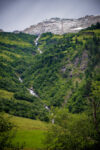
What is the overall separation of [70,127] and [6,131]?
19987mm

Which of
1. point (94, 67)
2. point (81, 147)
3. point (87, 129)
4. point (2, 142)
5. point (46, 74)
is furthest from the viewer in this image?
point (46, 74)

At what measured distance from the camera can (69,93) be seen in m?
140

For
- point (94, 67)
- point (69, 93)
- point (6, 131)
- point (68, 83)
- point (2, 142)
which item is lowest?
point (2, 142)

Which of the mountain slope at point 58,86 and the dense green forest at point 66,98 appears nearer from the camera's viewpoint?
the dense green forest at point 66,98

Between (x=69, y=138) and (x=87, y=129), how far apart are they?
285 inches

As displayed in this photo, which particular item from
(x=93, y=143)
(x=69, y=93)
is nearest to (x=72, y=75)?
(x=69, y=93)

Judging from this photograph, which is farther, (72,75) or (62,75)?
(62,75)

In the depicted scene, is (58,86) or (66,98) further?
(58,86)

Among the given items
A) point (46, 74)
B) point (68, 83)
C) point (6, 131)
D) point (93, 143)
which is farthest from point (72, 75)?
point (6, 131)

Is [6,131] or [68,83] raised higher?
[68,83]

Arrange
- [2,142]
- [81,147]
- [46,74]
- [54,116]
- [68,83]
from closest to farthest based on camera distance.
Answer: [2,142] < [81,147] < [54,116] < [68,83] < [46,74]

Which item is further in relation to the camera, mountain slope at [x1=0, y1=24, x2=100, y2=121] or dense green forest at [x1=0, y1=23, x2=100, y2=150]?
mountain slope at [x1=0, y1=24, x2=100, y2=121]

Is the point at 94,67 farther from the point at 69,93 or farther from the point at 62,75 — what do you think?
the point at 62,75

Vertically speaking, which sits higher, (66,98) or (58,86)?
(58,86)
